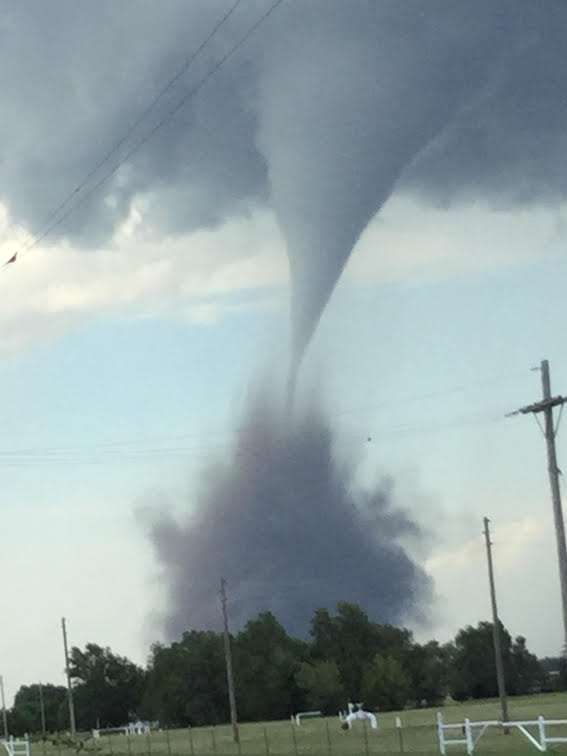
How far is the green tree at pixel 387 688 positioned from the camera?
19284 centimetres

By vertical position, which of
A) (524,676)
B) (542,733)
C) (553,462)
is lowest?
(524,676)

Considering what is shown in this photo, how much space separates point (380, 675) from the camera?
641ft

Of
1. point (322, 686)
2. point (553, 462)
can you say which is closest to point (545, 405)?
point (553, 462)

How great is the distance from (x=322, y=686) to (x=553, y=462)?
14621 cm

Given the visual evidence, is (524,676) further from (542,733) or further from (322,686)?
(542,733)

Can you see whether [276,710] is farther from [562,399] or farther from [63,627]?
[562,399]

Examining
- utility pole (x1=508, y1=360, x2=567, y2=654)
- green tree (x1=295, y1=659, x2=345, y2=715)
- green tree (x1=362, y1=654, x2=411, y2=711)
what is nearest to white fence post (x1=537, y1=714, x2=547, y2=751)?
utility pole (x1=508, y1=360, x2=567, y2=654)

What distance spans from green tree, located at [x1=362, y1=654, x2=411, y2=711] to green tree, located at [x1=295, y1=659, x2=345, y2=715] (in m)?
4.05

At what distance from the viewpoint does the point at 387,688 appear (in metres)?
195

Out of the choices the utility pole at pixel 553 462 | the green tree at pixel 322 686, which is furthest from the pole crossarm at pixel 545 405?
the green tree at pixel 322 686

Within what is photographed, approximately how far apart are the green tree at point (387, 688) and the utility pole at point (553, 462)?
14494cm

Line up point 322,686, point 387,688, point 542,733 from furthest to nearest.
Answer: point 387,688
point 322,686
point 542,733

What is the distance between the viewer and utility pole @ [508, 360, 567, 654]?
165ft

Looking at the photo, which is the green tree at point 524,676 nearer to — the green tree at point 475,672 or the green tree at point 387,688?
the green tree at point 475,672
